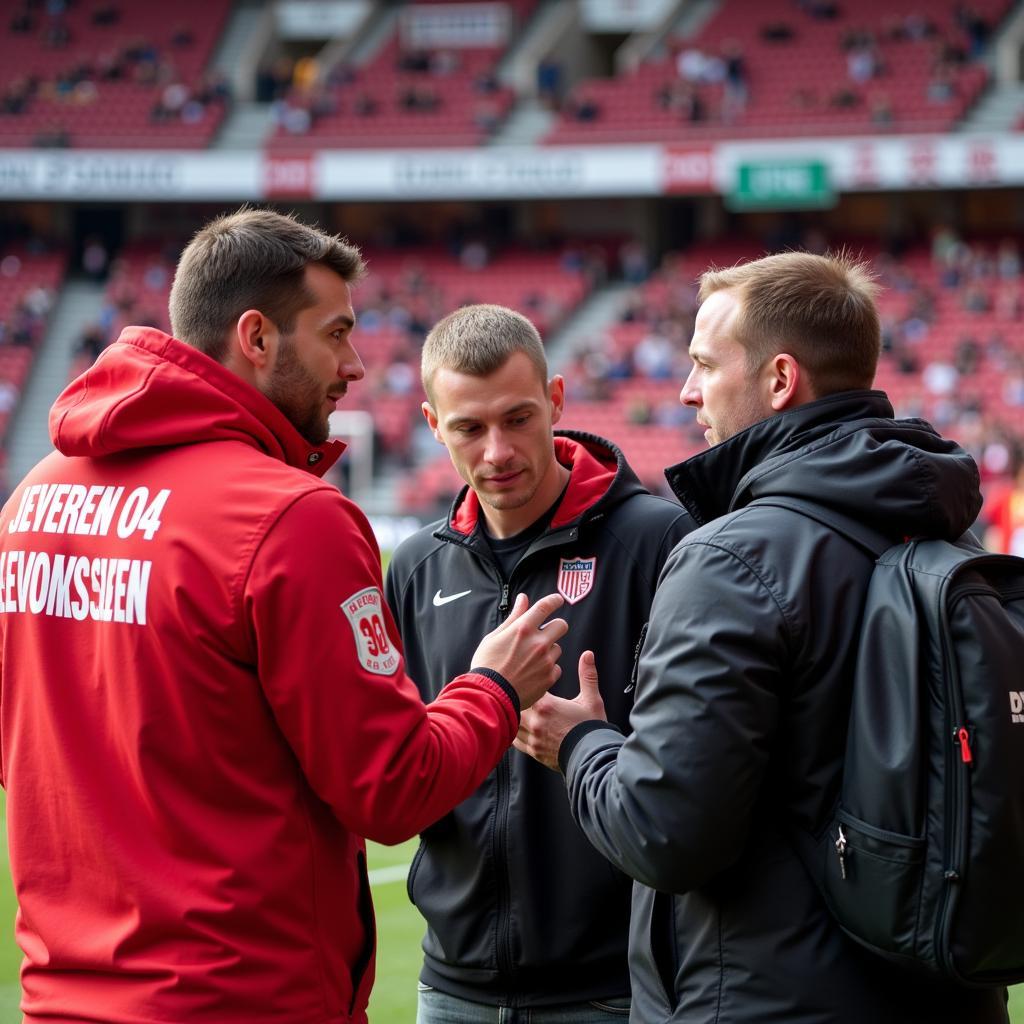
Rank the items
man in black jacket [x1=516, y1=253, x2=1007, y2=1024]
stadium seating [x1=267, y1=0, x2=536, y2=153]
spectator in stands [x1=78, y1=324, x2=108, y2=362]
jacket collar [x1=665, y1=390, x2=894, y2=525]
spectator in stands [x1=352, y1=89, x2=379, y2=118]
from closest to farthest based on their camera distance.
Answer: man in black jacket [x1=516, y1=253, x2=1007, y2=1024] < jacket collar [x1=665, y1=390, x2=894, y2=525] < spectator in stands [x1=78, y1=324, x2=108, y2=362] < stadium seating [x1=267, y1=0, x2=536, y2=153] < spectator in stands [x1=352, y1=89, x2=379, y2=118]

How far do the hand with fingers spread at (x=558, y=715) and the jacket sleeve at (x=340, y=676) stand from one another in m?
0.32

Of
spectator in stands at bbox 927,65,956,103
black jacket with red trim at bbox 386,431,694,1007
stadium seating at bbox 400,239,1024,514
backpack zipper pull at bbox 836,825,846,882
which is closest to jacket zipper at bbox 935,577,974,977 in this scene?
backpack zipper pull at bbox 836,825,846,882

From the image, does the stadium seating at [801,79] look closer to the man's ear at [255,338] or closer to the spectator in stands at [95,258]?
the spectator in stands at [95,258]

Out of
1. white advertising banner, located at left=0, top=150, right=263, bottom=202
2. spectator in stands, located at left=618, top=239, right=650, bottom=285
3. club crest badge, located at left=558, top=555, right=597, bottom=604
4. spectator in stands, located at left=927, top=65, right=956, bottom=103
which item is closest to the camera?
club crest badge, located at left=558, top=555, right=597, bottom=604

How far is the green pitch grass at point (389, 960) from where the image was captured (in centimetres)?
562

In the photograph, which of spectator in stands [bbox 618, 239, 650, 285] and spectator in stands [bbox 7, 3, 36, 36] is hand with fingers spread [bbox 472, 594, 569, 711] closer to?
spectator in stands [bbox 618, 239, 650, 285]

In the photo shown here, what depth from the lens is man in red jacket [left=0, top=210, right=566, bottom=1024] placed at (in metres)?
2.32

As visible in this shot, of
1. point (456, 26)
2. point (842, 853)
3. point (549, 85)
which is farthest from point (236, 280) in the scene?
point (456, 26)

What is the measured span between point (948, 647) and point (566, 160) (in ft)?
99.4

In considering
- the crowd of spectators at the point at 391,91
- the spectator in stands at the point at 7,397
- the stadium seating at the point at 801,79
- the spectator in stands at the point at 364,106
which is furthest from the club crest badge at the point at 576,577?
the spectator in stands at the point at 364,106

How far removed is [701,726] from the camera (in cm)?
225

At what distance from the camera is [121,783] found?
2.39 metres

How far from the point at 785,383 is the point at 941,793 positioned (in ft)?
2.51

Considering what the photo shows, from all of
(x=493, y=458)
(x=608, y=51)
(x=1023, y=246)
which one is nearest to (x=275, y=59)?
(x=608, y=51)
